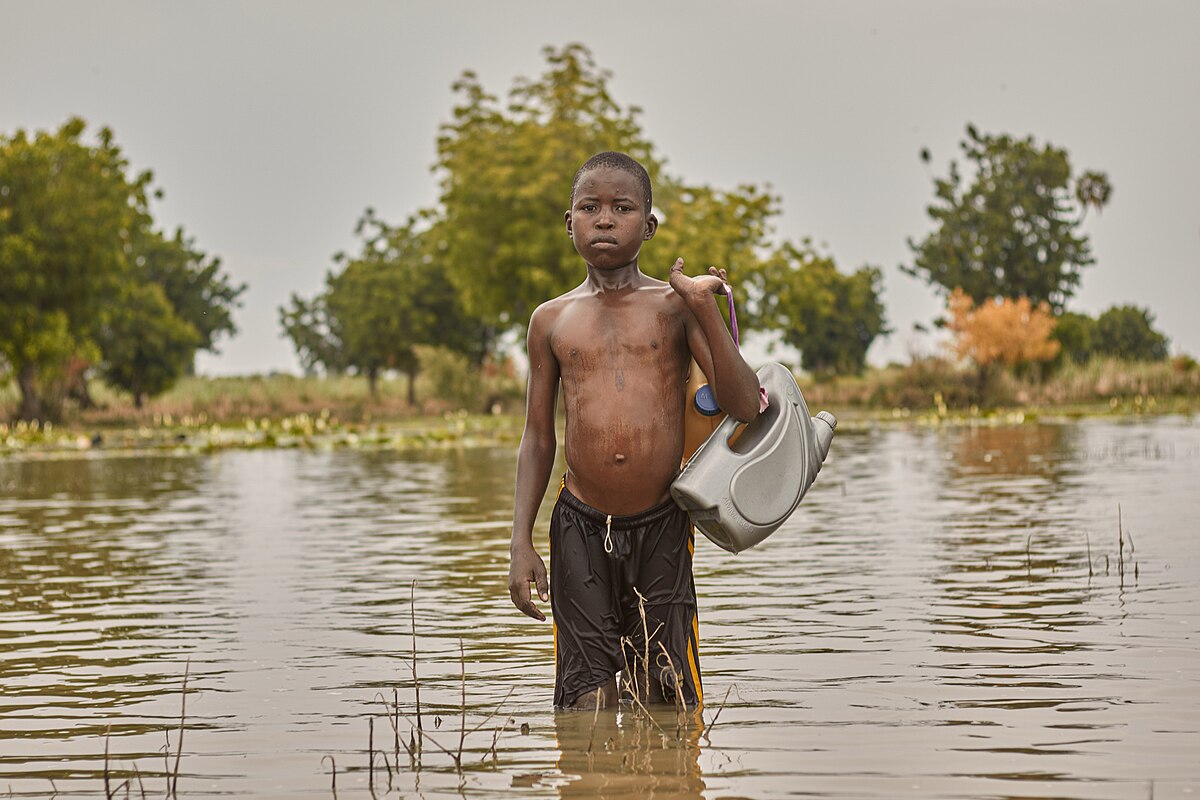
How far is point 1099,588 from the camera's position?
8922mm

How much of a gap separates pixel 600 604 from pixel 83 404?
54.5 meters

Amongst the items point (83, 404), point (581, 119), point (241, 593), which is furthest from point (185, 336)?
point (241, 593)

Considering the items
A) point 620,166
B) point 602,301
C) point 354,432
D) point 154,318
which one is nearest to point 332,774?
point 602,301

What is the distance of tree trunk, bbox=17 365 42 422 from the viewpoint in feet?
151

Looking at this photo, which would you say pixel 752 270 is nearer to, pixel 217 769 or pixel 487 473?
pixel 487 473

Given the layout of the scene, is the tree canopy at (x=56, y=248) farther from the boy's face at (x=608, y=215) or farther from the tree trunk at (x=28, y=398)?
the boy's face at (x=608, y=215)

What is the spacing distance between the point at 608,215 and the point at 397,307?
59902mm

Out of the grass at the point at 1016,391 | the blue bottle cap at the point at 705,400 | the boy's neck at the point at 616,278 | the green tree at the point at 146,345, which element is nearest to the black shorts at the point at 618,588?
the blue bottle cap at the point at 705,400

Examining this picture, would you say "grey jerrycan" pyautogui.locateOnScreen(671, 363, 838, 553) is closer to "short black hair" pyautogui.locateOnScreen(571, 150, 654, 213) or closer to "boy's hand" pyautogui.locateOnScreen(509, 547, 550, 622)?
"boy's hand" pyautogui.locateOnScreen(509, 547, 550, 622)

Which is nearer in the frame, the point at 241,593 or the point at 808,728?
the point at 808,728

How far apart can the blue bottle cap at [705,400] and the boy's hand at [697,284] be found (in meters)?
0.38

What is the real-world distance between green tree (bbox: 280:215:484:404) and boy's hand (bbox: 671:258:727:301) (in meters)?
56.9

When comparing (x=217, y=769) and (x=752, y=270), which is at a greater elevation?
(x=752, y=270)

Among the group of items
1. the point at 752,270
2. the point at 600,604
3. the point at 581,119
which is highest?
the point at 581,119
